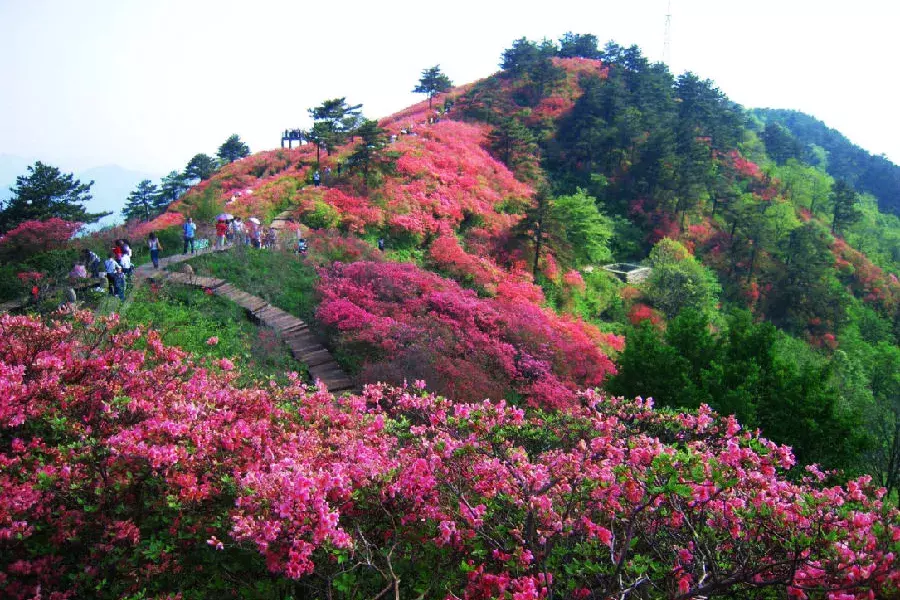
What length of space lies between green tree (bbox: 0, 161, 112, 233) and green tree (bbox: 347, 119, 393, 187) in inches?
499

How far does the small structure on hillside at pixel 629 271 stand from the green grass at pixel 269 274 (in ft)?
57.2

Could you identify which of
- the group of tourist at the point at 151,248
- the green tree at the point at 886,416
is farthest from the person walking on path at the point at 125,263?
the green tree at the point at 886,416

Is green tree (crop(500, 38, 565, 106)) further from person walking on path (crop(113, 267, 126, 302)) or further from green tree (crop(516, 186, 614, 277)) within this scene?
person walking on path (crop(113, 267, 126, 302))

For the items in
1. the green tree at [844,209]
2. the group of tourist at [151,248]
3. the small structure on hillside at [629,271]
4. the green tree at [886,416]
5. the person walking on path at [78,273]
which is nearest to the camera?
the group of tourist at [151,248]

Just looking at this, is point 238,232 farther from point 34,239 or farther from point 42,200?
point 42,200

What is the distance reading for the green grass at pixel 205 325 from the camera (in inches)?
391

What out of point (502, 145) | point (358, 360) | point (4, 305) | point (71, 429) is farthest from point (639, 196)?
point (71, 429)

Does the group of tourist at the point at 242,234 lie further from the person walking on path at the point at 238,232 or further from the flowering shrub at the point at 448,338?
the flowering shrub at the point at 448,338

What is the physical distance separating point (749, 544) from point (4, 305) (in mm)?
13630

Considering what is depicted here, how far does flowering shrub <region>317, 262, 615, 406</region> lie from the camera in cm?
1074

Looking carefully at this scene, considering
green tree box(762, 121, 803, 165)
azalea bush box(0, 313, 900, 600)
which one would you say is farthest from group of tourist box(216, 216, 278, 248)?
green tree box(762, 121, 803, 165)

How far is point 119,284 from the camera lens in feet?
37.0

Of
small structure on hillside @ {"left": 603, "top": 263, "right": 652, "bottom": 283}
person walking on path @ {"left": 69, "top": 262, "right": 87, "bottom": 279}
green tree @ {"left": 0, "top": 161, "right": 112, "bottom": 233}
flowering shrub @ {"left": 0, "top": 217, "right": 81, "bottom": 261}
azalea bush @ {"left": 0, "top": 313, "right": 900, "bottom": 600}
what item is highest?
green tree @ {"left": 0, "top": 161, "right": 112, "bottom": 233}

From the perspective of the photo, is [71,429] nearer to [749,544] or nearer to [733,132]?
[749,544]
